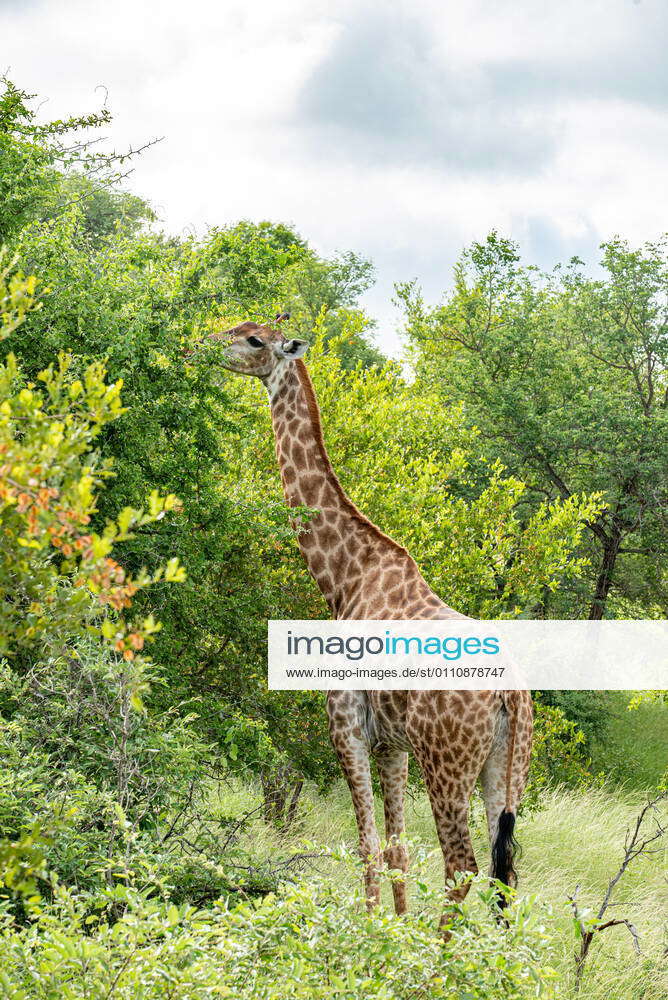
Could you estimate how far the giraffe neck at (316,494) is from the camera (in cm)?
698

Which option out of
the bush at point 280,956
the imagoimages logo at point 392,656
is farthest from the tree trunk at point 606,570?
the bush at point 280,956

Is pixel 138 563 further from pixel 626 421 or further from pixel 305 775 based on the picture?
pixel 626 421

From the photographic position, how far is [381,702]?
20.8 feet

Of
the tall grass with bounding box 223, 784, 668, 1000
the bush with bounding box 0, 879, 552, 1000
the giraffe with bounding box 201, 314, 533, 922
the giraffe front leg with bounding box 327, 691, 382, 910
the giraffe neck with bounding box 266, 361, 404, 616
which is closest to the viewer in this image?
the bush with bounding box 0, 879, 552, 1000

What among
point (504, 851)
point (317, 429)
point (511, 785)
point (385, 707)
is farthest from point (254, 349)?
point (504, 851)

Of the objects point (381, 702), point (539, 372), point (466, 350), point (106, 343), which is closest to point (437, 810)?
point (381, 702)

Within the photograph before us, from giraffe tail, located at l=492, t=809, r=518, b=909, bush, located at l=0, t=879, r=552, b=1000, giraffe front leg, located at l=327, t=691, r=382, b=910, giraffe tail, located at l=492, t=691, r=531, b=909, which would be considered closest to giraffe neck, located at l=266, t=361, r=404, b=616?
giraffe front leg, located at l=327, t=691, r=382, b=910

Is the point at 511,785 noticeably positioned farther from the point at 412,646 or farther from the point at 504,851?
the point at 412,646

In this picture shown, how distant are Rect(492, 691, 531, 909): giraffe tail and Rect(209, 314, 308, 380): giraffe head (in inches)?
117

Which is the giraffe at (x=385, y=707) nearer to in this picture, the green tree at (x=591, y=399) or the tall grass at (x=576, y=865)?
the tall grass at (x=576, y=865)

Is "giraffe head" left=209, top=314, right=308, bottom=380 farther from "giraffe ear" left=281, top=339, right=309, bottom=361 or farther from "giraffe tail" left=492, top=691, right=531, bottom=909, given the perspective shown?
"giraffe tail" left=492, top=691, right=531, bottom=909

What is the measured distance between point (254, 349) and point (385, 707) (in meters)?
2.75

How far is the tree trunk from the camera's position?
16.8 meters

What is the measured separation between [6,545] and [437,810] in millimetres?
4280
